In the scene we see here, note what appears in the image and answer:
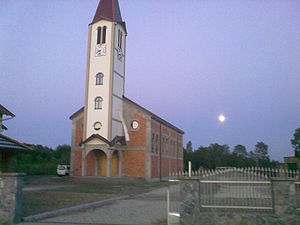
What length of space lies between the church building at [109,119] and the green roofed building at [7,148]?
13.2 meters

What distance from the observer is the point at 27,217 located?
955 cm

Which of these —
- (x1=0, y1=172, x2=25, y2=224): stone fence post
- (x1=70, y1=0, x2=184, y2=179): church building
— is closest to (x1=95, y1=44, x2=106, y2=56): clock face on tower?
(x1=70, y1=0, x2=184, y2=179): church building

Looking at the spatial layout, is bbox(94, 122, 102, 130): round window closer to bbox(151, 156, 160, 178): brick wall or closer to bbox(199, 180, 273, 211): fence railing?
bbox(151, 156, 160, 178): brick wall

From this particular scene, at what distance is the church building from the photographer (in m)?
32.5

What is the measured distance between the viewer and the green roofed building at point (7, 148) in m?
13.8

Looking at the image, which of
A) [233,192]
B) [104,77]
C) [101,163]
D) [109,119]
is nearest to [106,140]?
[109,119]

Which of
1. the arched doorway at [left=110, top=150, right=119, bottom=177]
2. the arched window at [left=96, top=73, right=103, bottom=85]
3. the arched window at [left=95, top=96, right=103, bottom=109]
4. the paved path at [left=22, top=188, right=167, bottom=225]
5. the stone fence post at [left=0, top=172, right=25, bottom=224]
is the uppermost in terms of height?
the arched window at [left=96, top=73, right=103, bottom=85]

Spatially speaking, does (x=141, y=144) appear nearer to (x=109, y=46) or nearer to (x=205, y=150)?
(x=109, y=46)

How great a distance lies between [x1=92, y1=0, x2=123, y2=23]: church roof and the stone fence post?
90.3ft

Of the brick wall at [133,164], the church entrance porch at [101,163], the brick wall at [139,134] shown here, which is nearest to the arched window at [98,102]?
the brick wall at [139,134]

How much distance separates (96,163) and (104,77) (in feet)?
30.8

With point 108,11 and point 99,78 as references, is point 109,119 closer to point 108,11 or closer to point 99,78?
point 99,78

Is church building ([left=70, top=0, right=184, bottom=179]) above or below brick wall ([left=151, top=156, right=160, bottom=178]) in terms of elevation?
above

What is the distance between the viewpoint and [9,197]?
9023 millimetres
